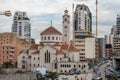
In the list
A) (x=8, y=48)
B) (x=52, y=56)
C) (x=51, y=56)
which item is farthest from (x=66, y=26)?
(x=8, y=48)

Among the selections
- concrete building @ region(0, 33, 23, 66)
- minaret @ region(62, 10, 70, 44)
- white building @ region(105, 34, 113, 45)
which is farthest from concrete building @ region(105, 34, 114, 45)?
minaret @ region(62, 10, 70, 44)

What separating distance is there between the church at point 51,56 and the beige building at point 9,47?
748 centimetres

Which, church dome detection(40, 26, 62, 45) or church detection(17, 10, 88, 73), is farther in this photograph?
church dome detection(40, 26, 62, 45)

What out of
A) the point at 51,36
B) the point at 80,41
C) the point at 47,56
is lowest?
the point at 47,56

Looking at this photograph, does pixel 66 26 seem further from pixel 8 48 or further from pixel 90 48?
pixel 90 48

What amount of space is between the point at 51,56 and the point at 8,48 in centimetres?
1430

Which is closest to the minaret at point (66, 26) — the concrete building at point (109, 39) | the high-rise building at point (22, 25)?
the high-rise building at point (22, 25)

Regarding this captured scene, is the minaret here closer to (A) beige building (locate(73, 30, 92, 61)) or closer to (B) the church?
(B) the church

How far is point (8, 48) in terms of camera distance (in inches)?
3314

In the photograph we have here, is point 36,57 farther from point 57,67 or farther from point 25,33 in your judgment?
point 25,33

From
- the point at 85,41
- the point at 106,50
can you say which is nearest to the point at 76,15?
the point at 106,50

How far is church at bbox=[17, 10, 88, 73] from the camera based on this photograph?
236ft

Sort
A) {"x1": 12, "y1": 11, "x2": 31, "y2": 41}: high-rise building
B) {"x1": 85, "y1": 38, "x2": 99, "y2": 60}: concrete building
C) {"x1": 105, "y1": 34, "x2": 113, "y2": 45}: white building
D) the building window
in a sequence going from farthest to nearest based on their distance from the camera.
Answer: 1. {"x1": 105, "y1": 34, "x2": 113, "y2": 45}: white building
2. {"x1": 12, "y1": 11, "x2": 31, "y2": 41}: high-rise building
3. {"x1": 85, "y1": 38, "x2": 99, "y2": 60}: concrete building
4. the building window

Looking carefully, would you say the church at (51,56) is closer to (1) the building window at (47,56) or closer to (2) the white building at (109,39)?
(1) the building window at (47,56)
